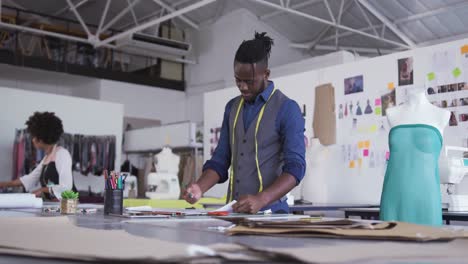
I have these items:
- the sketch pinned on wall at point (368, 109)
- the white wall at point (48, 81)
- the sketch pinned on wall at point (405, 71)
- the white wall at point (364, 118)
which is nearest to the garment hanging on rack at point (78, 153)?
the white wall at point (48, 81)

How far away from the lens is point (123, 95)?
40.2 ft

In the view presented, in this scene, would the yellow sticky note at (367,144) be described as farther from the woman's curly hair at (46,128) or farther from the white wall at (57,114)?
the white wall at (57,114)

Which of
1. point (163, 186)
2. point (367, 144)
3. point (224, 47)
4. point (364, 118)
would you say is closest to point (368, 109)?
point (364, 118)

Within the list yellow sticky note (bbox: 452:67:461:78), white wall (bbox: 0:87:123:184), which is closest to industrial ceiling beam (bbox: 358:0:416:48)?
white wall (bbox: 0:87:123:184)

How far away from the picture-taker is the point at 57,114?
7883mm

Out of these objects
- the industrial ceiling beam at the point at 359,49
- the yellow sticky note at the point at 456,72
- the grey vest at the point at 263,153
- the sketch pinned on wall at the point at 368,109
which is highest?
the industrial ceiling beam at the point at 359,49

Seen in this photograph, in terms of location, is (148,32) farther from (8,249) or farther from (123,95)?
(8,249)

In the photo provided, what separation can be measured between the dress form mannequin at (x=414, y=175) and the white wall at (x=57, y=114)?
21.3 ft

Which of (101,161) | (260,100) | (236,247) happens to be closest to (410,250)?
(236,247)

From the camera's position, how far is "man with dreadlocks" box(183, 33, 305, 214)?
2148 millimetres

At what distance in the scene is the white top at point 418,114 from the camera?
88.0 inches

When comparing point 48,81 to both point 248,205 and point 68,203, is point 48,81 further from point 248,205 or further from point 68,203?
point 248,205

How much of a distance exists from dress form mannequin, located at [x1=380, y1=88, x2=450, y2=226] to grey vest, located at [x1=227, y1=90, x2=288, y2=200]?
46cm

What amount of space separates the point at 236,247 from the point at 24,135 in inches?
288
